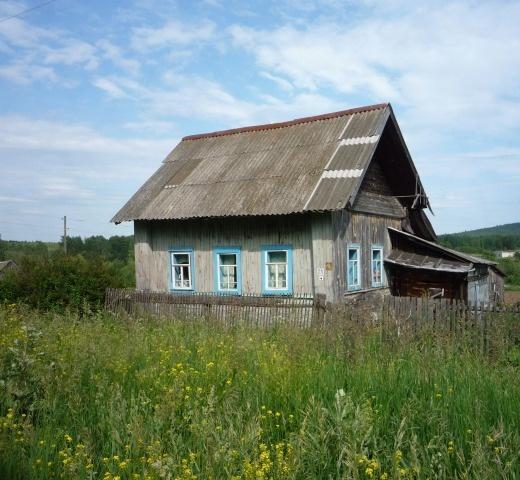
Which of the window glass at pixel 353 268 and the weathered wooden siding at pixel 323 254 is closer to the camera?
the weathered wooden siding at pixel 323 254

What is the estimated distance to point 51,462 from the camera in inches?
131

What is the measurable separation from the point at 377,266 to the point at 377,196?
7.45 ft

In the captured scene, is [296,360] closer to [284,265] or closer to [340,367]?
[340,367]

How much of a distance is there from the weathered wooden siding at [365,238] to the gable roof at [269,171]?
59.4 inches

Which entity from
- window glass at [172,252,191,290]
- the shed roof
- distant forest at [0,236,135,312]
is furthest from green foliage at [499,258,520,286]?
distant forest at [0,236,135,312]

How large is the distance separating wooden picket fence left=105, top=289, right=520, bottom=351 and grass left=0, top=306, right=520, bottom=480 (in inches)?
23.2

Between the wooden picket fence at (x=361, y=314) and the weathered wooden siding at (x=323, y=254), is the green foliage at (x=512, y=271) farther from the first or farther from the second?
the wooden picket fence at (x=361, y=314)

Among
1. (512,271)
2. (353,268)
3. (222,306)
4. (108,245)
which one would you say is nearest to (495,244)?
(512,271)

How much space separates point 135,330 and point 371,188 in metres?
10.1

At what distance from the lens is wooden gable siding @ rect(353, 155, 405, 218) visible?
14.8m

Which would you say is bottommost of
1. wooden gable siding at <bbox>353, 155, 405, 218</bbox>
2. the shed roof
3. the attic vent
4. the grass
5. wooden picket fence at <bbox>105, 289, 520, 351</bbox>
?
the grass

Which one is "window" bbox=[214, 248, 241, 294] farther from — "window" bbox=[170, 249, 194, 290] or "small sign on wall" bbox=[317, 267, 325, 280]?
"small sign on wall" bbox=[317, 267, 325, 280]

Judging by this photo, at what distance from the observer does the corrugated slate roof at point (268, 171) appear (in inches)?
512

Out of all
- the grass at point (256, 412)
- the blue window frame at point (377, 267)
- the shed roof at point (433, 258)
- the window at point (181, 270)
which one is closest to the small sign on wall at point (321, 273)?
the blue window frame at point (377, 267)
